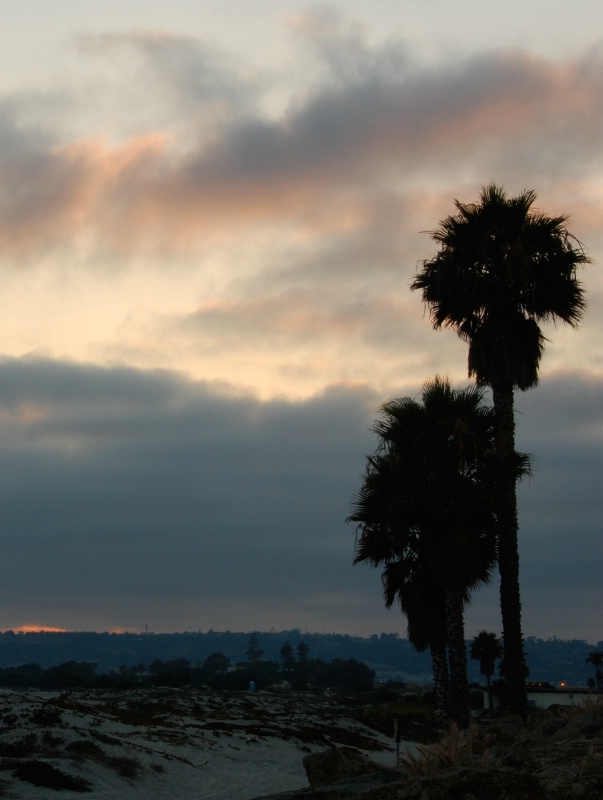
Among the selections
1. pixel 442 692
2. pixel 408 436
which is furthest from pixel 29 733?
pixel 408 436

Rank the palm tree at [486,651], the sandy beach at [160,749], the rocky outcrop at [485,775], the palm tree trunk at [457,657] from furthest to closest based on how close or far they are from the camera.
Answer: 1. the palm tree at [486,651]
2. the palm tree trunk at [457,657]
3. the sandy beach at [160,749]
4. the rocky outcrop at [485,775]

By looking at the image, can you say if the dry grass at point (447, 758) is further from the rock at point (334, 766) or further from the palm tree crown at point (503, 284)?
the palm tree crown at point (503, 284)

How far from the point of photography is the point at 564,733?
49.4ft

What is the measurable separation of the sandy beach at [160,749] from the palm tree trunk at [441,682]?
478 centimetres

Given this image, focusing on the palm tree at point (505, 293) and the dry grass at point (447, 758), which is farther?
the palm tree at point (505, 293)

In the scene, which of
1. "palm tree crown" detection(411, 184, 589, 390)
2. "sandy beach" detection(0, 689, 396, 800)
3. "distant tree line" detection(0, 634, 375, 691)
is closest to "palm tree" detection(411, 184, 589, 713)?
"palm tree crown" detection(411, 184, 589, 390)

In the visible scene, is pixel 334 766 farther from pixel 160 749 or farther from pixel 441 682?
pixel 160 749

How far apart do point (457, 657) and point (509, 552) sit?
14.4 ft

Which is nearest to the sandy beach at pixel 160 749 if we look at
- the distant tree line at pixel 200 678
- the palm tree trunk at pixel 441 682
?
the palm tree trunk at pixel 441 682

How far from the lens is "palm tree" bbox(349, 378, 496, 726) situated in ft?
92.5

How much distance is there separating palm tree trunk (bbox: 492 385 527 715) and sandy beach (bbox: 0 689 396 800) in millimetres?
7946

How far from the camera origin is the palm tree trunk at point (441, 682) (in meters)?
29.2

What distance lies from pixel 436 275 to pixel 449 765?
19205mm

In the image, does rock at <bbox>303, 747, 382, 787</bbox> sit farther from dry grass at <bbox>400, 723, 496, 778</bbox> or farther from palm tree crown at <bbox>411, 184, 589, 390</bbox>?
palm tree crown at <bbox>411, 184, 589, 390</bbox>
